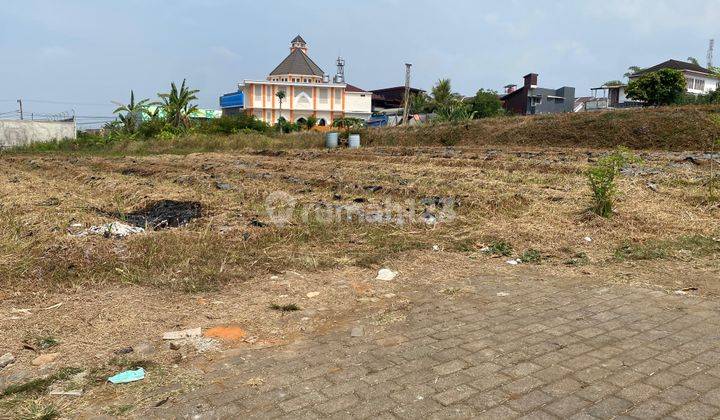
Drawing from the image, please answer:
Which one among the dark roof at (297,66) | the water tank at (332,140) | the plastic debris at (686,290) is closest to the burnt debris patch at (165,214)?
the plastic debris at (686,290)

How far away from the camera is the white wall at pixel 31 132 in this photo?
33344mm

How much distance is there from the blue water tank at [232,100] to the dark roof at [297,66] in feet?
23.4

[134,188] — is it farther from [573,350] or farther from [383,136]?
[383,136]

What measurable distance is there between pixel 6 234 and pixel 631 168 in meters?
11.1

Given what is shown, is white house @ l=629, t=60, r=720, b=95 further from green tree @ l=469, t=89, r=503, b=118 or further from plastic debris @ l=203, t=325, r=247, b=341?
plastic debris @ l=203, t=325, r=247, b=341

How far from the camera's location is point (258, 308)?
384 centimetres

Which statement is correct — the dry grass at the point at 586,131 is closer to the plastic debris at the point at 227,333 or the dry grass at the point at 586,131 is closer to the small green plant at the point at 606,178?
the small green plant at the point at 606,178

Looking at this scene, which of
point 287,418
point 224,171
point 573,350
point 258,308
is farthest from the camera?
point 224,171

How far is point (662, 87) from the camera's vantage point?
1345 inches

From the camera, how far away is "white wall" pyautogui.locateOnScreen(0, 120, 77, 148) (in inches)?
1313

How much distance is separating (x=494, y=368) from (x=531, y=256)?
273 cm

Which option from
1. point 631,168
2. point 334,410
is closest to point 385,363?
point 334,410

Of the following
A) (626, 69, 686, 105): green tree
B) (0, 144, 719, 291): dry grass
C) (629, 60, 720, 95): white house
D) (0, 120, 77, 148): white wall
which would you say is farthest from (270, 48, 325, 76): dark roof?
(0, 144, 719, 291): dry grass

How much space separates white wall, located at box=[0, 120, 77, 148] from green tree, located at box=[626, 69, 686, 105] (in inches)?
1491
